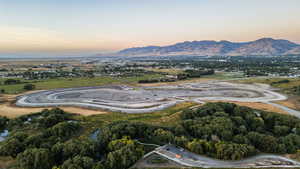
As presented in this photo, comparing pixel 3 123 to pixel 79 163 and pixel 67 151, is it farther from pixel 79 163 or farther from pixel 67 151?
pixel 79 163

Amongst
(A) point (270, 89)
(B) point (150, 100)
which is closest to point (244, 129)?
(B) point (150, 100)

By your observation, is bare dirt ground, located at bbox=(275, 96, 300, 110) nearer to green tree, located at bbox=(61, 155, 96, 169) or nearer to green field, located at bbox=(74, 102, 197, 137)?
green field, located at bbox=(74, 102, 197, 137)

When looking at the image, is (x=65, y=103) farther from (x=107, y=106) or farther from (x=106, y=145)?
(x=106, y=145)

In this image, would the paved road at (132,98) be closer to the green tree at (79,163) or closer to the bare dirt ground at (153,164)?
the bare dirt ground at (153,164)

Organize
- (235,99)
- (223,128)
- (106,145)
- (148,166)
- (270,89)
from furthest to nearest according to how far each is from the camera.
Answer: (270,89) → (235,99) → (223,128) → (106,145) → (148,166)

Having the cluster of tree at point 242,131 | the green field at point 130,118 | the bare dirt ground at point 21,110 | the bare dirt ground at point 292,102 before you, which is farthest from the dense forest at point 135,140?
the bare dirt ground at point 292,102

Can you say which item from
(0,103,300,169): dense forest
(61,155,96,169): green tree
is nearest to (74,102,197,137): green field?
(0,103,300,169): dense forest
